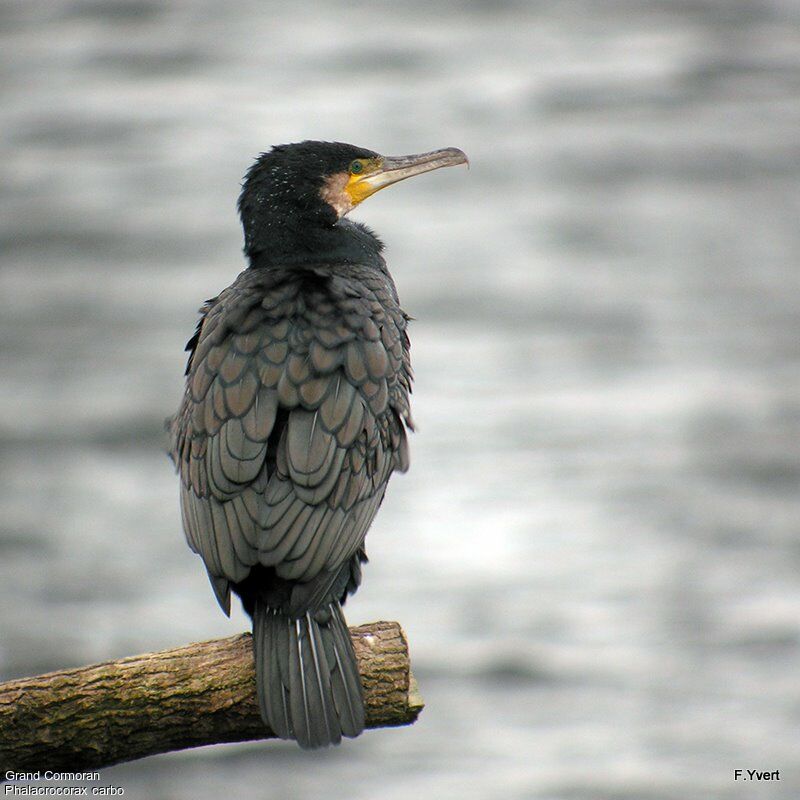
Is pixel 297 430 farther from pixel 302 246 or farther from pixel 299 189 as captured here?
pixel 299 189

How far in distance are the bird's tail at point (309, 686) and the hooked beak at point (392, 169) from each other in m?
1.91

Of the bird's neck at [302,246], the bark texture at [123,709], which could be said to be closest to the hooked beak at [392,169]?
the bird's neck at [302,246]

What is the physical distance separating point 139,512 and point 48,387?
2756 millimetres

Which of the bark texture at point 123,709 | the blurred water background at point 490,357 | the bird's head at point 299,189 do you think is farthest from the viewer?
the blurred water background at point 490,357

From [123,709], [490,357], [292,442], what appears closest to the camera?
[123,709]

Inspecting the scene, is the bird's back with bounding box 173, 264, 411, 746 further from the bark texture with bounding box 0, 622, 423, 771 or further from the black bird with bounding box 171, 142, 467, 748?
the bark texture with bounding box 0, 622, 423, 771

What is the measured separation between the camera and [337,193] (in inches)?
207

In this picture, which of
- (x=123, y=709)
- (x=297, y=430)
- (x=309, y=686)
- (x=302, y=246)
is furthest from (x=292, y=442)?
(x=302, y=246)

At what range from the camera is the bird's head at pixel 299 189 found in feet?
16.9

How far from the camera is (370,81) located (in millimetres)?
22984

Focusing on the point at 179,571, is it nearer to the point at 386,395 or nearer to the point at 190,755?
the point at 190,755

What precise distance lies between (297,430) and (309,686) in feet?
2.69

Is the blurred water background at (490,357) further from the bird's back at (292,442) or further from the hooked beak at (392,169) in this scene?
the bird's back at (292,442)

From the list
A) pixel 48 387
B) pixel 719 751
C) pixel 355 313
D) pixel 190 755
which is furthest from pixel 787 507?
pixel 355 313
